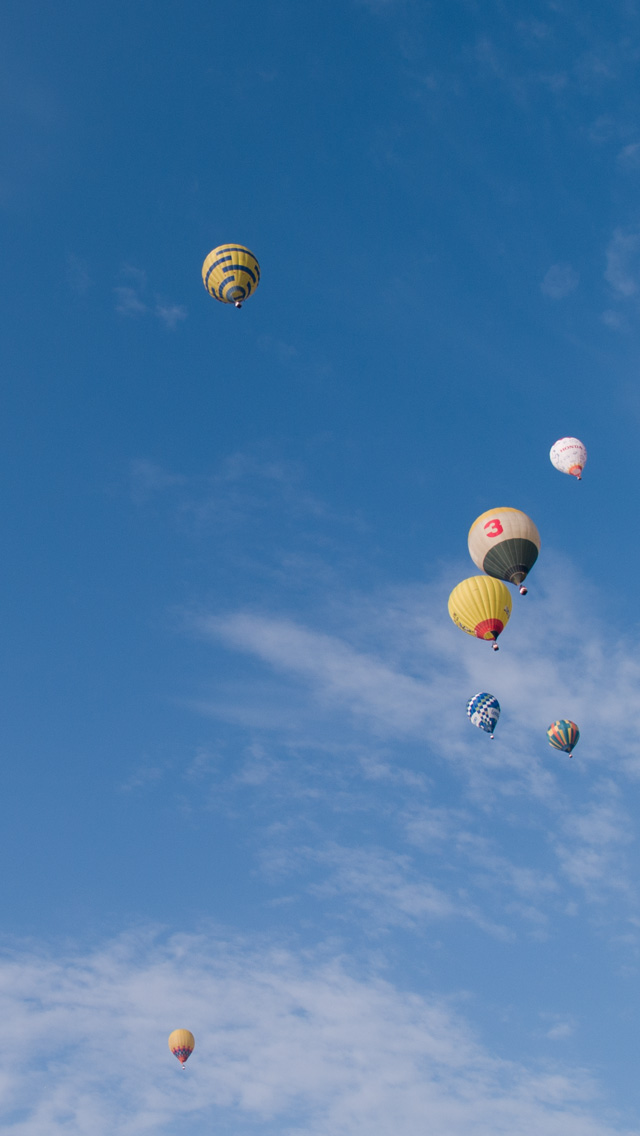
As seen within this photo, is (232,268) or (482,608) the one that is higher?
(232,268)

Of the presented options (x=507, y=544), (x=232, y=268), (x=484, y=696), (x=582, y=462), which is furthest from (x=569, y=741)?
(x=232, y=268)

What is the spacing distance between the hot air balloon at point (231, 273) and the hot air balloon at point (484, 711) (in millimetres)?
30025

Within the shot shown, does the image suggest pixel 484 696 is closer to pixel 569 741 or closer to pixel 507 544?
pixel 569 741

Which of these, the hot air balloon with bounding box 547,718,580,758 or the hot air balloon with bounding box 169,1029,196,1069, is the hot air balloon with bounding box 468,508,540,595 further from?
the hot air balloon with bounding box 169,1029,196,1069

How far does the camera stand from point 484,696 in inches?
2790

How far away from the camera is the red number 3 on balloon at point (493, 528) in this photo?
54722 millimetres

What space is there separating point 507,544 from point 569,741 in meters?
25.4

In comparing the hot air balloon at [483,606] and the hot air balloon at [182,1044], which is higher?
the hot air balloon at [483,606]

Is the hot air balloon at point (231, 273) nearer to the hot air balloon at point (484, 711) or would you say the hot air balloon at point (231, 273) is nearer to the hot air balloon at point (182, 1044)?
the hot air balloon at point (484, 711)

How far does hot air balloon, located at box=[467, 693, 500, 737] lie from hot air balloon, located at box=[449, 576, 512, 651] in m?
12.1

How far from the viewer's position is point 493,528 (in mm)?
55000

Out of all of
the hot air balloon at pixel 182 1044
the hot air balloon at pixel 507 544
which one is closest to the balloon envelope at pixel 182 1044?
the hot air balloon at pixel 182 1044

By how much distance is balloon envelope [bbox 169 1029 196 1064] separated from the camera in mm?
84375

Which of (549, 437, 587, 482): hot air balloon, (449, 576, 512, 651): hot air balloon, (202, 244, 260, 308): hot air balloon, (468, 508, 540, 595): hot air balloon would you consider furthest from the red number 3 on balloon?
(202, 244, 260, 308): hot air balloon
